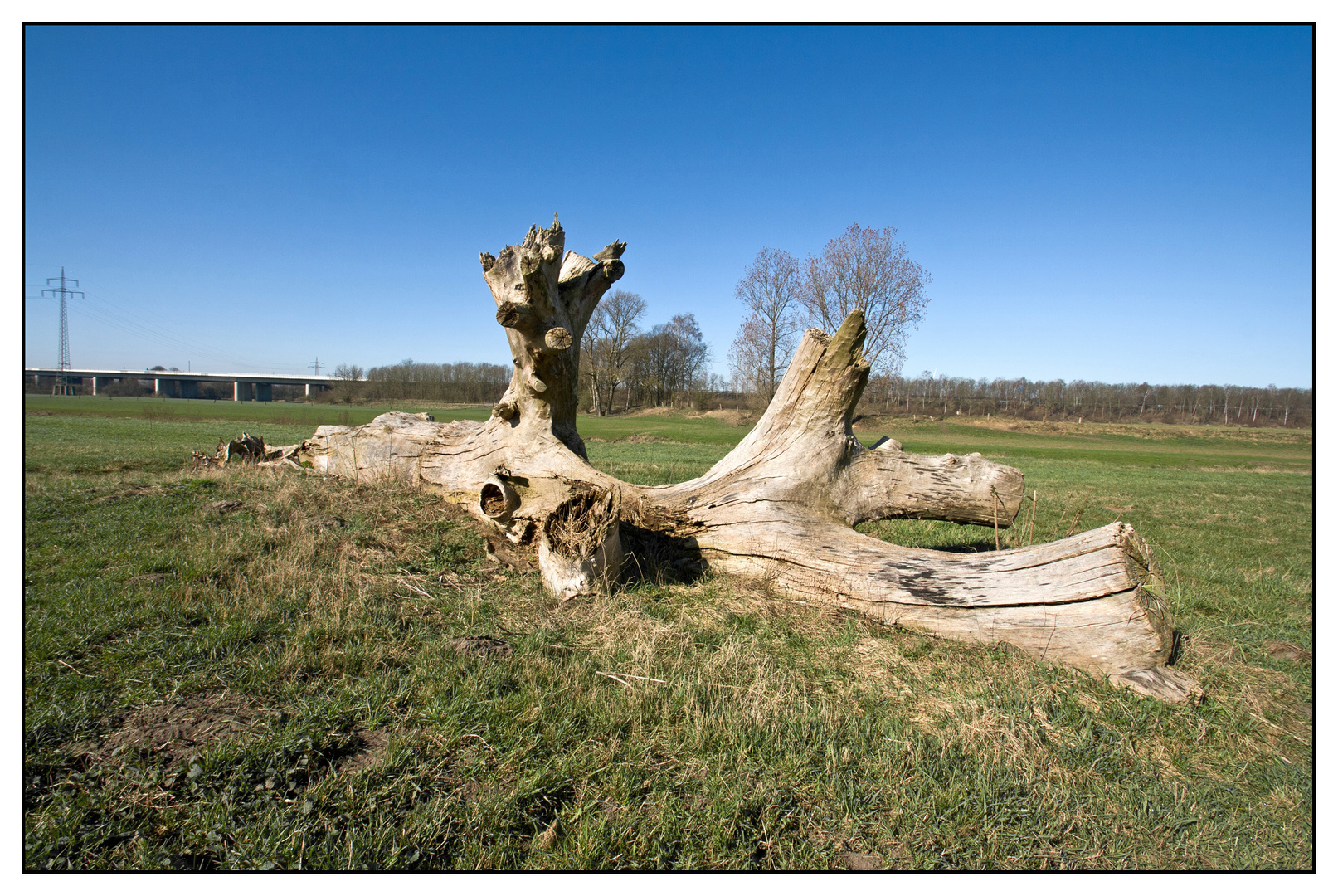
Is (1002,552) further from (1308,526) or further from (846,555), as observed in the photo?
(1308,526)

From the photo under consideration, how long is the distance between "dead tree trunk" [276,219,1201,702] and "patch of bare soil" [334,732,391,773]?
240 centimetres

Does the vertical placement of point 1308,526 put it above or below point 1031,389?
below

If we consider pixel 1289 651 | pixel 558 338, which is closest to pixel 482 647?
pixel 558 338

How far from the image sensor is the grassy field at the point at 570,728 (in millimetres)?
2598

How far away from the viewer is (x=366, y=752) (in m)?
3.03

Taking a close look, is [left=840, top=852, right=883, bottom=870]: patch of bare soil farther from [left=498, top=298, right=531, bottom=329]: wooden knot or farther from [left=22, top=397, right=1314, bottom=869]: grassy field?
[left=498, top=298, right=531, bottom=329]: wooden knot

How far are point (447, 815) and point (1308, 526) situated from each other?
55.2 ft

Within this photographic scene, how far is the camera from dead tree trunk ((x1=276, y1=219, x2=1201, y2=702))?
4531 millimetres

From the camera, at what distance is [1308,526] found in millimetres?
11961

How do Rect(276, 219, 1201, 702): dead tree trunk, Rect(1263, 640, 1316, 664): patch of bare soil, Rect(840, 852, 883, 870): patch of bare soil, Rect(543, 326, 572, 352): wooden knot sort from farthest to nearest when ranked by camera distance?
1. Rect(543, 326, 572, 352): wooden knot
2. Rect(1263, 640, 1316, 664): patch of bare soil
3. Rect(276, 219, 1201, 702): dead tree trunk
4. Rect(840, 852, 883, 870): patch of bare soil

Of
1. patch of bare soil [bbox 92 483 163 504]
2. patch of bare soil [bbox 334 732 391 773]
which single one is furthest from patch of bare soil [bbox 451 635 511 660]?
patch of bare soil [bbox 92 483 163 504]

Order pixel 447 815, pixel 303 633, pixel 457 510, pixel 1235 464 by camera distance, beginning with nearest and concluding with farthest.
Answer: pixel 447 815 < pixel 303 633 < pixel 457 510 < pixel 1235 464

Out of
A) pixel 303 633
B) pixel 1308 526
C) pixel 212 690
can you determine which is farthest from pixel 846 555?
pixel 1308 526

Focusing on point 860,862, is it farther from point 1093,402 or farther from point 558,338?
point 1093,402
